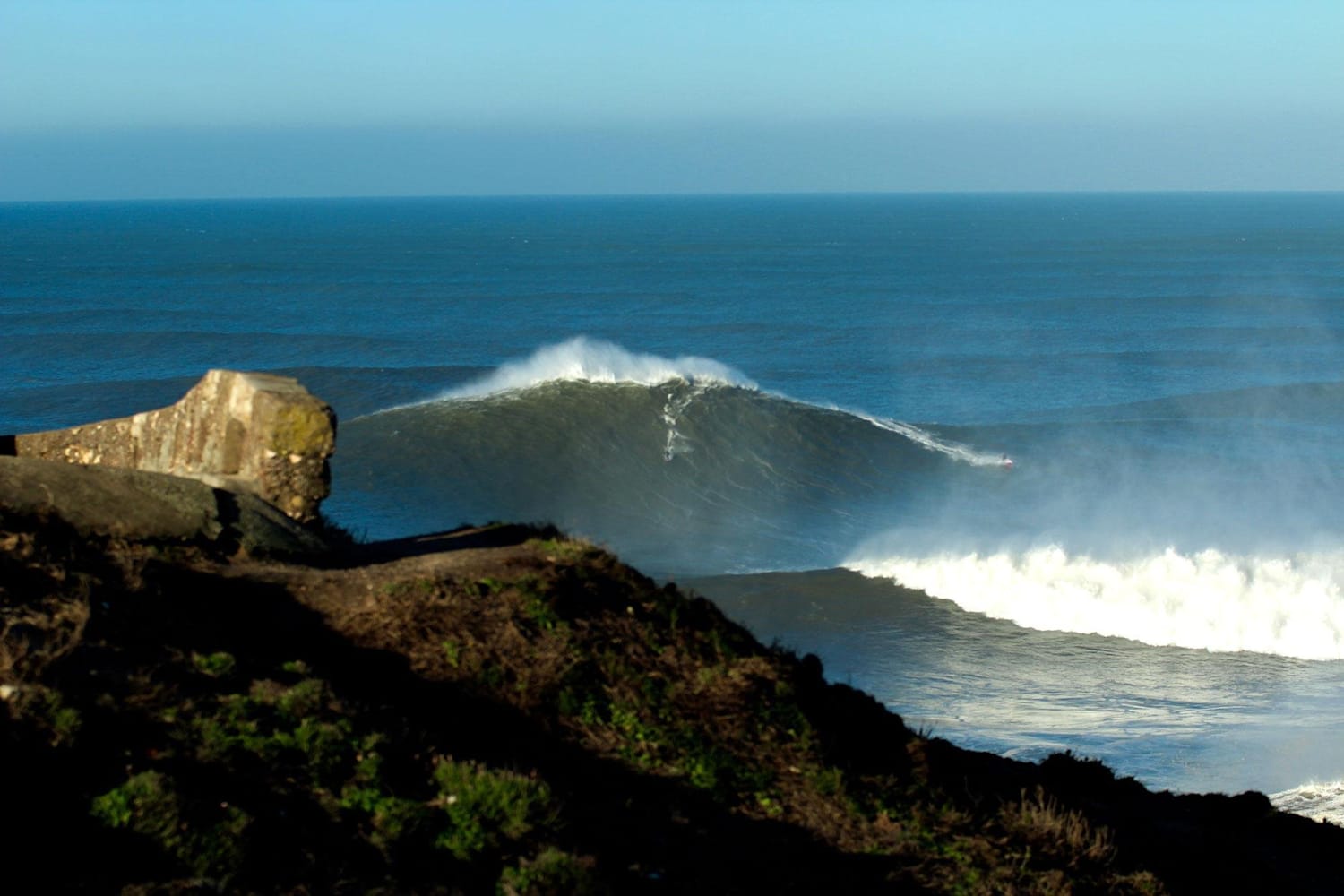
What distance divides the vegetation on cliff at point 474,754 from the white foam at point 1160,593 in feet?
35.0

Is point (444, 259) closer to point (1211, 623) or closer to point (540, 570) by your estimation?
point (1211, 623)

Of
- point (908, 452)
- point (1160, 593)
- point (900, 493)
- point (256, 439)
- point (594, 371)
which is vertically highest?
point (256, 439)

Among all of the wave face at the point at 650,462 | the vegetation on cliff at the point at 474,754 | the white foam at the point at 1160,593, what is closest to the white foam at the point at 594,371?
the wave face at the point at 650,462

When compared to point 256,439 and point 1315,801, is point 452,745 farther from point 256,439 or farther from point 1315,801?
point 1315,801

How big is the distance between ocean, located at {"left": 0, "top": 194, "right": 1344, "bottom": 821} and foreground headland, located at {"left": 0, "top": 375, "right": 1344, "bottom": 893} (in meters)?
6.60

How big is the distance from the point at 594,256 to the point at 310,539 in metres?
90.8

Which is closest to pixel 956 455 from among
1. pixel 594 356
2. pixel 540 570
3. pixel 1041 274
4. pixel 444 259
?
pixel 594 356

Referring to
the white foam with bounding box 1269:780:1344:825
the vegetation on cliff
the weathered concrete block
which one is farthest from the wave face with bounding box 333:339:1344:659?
the weathered concrete block

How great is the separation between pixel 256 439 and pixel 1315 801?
10120mm

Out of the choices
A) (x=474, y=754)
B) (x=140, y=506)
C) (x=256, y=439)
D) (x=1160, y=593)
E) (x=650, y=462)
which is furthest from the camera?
(x=650, y=462)

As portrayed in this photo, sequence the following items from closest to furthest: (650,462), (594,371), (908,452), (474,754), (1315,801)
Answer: (474,754), (1315,801), (650,462), (908,452), (594,371)

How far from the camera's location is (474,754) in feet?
22.7

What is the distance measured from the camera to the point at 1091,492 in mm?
29594

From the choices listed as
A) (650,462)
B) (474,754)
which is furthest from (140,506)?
(650,462)
